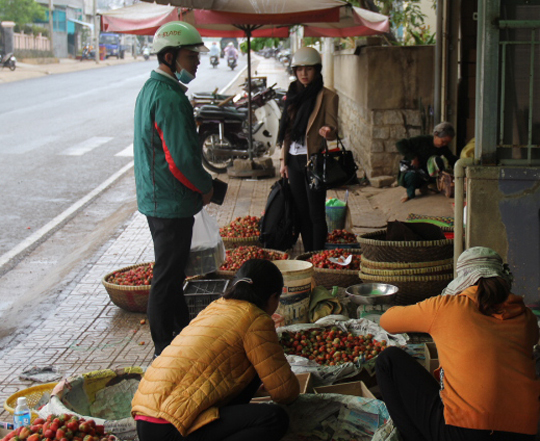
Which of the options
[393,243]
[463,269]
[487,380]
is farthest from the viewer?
[393,243]

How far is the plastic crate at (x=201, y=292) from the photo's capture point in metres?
5.19

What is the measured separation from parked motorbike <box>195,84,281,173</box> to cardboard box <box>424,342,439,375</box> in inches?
347

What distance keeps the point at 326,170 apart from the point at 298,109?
64 centimetres

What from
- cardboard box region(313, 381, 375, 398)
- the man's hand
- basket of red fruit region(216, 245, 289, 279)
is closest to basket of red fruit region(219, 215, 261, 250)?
basket of red fruit region(216, 245, 289, 279)

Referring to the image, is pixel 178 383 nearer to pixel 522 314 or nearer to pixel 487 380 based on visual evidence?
pixel 487 380

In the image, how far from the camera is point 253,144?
43.1 ft

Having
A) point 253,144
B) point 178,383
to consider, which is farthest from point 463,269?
point 253,144

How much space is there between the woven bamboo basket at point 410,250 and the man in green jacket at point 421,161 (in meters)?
3.44

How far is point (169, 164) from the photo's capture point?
4.45m

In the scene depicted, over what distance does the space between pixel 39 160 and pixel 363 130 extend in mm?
6394

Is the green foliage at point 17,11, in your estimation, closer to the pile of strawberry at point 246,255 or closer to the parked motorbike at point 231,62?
the parked motorbike at point 231,62

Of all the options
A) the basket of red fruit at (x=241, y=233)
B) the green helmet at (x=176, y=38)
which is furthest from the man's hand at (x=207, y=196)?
the basket of red fruit at (x=241, y=233)

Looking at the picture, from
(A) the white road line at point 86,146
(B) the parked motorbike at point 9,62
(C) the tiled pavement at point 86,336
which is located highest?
(B) the parked motorbike at point 9,62

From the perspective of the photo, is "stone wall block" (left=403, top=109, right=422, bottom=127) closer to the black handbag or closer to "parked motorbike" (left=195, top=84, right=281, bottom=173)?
"parked motorbike" (left=195, top=84, right=281, bottom=173)
